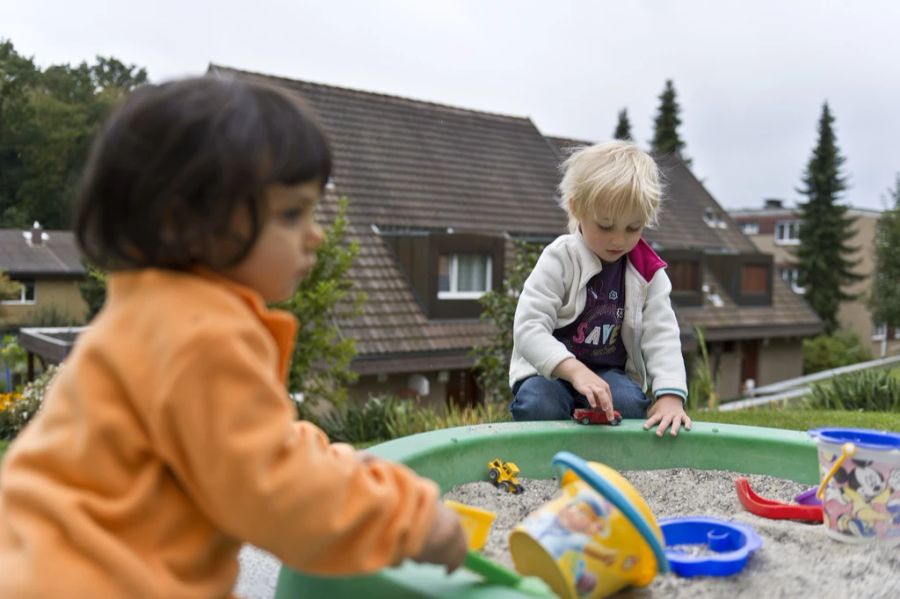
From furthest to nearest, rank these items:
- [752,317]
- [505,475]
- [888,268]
Result: 1. [888,268]
2. [752,317]
3. [505,475]

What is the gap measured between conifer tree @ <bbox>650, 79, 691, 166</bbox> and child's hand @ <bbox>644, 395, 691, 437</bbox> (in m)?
29.1

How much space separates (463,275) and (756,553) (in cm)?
1043

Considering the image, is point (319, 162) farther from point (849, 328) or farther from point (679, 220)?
point (849, 328)

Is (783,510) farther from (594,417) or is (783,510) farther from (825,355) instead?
(825,355)

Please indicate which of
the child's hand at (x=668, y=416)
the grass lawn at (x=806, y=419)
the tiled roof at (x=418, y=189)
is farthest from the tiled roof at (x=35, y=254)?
the child's hand at (x=668, y=416)

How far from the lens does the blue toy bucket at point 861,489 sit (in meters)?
1.76

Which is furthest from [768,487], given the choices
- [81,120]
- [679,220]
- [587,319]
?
[679,220]

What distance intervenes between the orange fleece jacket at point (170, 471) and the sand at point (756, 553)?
73 cm

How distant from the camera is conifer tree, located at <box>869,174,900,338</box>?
80.4 ft

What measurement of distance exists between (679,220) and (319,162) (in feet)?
59.8

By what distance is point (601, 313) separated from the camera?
2625 mm

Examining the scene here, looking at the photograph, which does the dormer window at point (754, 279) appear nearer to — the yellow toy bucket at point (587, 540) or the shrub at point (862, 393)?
the shrub at point (862, 393)

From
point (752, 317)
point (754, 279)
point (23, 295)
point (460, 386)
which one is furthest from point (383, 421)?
point (754, 279)

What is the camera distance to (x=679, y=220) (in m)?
18.5
